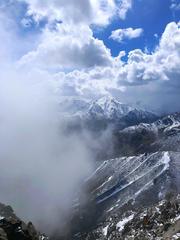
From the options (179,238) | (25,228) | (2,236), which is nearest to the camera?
(2,236)

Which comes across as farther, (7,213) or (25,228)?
(7,213)

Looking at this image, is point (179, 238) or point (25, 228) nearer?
point (25, 228)

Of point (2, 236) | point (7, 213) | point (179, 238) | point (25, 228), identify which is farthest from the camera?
point (7, 213)

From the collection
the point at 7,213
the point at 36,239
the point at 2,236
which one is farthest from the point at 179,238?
the point at 7,213

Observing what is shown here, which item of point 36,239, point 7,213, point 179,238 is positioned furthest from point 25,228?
point 7,213

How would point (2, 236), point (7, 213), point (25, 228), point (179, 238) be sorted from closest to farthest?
point (2, 236), point (25, 228), point (179, 238), point (7, 213)

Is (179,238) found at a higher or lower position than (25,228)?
lower

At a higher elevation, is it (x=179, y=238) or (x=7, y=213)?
(x=7, y=213)

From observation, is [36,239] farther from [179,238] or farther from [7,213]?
[7,213]

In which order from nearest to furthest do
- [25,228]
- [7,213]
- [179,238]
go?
[25,228] → [179,238] → [7,213]
